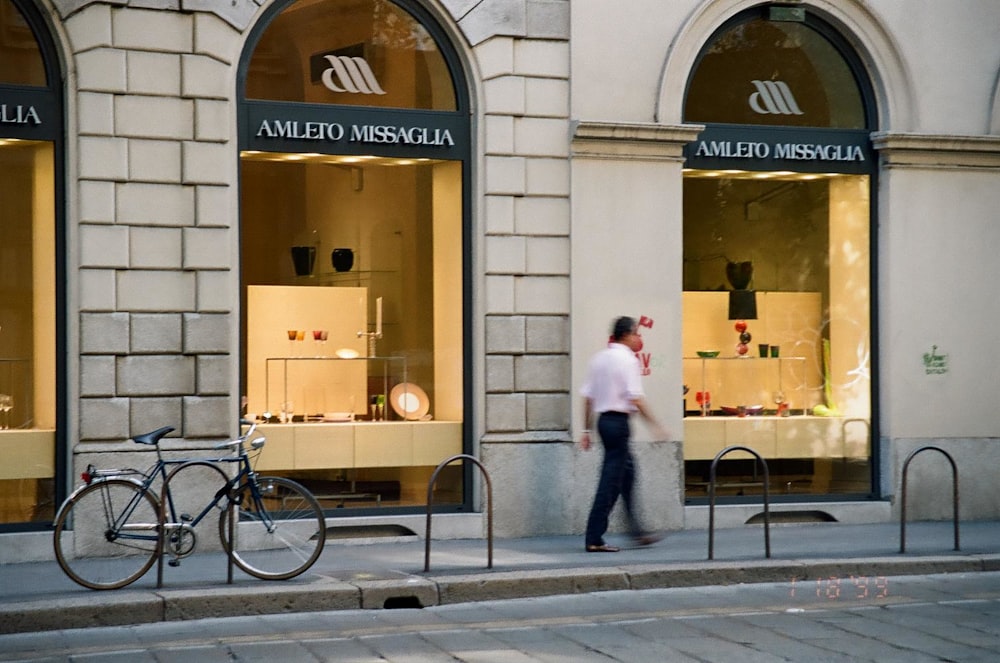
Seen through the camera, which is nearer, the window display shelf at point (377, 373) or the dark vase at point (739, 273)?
the window display shelf at point (377, 373)

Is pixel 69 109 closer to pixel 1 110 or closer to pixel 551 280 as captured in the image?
pixel 1 110

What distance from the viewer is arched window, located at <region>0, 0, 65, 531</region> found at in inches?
475

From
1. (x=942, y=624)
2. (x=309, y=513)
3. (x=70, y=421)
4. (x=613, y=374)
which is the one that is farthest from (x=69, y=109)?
(x=942, y=624)

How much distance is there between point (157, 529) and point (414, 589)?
74.1 inches

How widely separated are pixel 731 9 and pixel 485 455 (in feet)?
16.5

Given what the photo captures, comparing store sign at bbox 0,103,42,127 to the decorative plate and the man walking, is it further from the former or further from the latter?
the man walking

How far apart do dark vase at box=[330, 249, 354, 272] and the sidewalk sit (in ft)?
8.16

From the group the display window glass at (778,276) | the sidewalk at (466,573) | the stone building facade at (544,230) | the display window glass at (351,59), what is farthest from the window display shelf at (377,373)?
the display window glass at (778,276)

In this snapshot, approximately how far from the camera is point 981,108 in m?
15.1

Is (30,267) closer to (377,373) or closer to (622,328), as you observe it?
(377,373)

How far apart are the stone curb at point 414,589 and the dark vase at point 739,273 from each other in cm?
394

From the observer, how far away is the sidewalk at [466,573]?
9539mm

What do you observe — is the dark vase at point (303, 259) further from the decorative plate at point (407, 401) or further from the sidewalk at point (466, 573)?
the sidewalk at point (466, 573)

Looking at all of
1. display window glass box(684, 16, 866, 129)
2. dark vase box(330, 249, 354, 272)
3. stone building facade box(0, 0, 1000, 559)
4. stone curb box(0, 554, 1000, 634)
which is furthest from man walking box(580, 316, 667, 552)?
display window glass box(684, 16, 866, 129)
